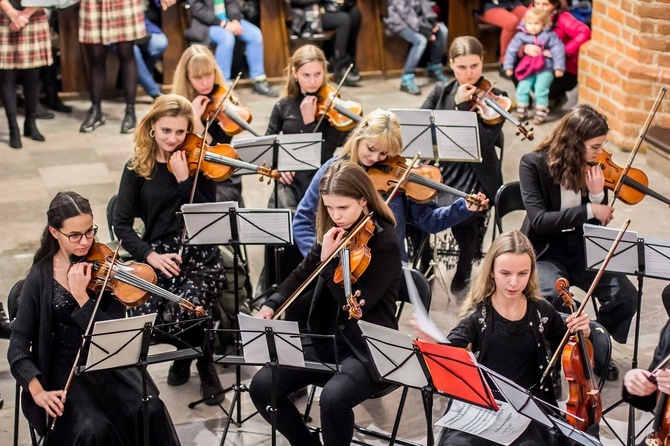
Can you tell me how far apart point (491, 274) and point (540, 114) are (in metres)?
4.20

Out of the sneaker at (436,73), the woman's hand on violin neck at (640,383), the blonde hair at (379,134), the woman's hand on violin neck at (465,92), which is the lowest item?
the sneaker at (436,73)

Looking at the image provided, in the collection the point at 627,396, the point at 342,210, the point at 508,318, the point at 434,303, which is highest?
the point at 342,210

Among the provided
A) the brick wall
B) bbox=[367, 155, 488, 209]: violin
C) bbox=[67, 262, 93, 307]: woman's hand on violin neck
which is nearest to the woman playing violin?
bbox=[67, 262, 93, 307]: woman's hand on violin neck

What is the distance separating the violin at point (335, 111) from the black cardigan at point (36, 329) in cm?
212

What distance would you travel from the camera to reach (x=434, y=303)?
17.9 ft

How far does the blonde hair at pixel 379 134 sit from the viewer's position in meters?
4.48

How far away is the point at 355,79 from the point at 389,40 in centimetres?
47

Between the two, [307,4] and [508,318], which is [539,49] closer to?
[307,4]

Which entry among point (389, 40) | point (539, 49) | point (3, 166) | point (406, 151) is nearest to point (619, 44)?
point (539, 49)

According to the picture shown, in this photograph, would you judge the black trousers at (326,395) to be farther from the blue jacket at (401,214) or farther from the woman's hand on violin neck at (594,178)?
the woman's hand on violin neck at (594,178)

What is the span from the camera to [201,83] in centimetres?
545

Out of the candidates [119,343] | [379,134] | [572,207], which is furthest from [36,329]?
[572,207]

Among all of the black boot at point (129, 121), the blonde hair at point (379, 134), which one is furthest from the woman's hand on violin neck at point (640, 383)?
the black boot at point (129, 121)

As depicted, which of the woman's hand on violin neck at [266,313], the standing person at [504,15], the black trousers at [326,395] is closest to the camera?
the black trousers at [326,395]
